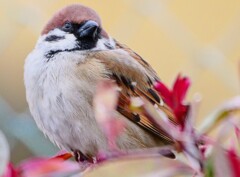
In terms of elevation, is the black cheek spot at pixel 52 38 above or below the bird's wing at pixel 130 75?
above

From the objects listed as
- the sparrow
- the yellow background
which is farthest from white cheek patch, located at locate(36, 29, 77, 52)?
the yellow background

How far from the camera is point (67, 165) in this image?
401mm

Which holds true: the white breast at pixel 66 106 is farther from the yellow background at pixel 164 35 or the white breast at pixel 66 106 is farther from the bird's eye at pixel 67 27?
the yellow background at pixel 164 35

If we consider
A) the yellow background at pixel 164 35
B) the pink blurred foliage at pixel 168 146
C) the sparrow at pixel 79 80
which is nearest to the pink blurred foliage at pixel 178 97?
the pink blurred foliage at pixel 168 146

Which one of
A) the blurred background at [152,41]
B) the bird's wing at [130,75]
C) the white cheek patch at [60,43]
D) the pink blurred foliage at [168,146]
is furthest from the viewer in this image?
the blurred background at [152,41]

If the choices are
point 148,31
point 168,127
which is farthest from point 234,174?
point 148,31

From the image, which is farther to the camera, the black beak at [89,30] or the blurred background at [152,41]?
the blurred background at [152,41]

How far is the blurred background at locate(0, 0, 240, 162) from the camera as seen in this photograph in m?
1.70

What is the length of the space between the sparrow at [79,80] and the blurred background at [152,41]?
0.41 meters

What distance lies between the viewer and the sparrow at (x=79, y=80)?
1155 mm

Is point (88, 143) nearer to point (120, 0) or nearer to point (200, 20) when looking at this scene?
point (120, 0)

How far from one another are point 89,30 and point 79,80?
0.34 ft

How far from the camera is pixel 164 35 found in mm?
1855

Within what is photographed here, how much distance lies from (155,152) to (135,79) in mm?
803
